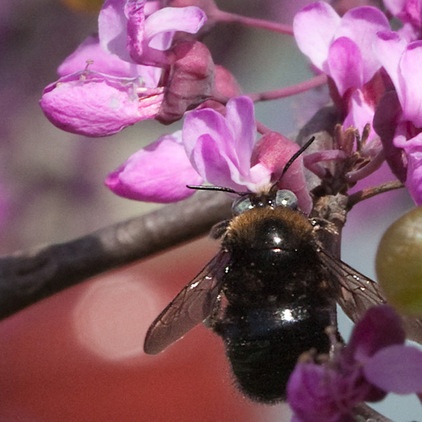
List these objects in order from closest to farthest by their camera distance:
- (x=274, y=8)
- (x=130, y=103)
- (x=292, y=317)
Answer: (x=292, y=317)
(x=130, y=103)
(x=274, y=8)

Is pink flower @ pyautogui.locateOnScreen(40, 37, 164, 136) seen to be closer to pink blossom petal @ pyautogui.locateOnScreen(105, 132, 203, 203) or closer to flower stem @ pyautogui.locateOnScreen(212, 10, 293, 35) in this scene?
pink blossom petal @ pyautogui.locateOnScreen(105, 132, 203, 203)

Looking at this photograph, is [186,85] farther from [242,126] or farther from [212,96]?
[242,126]

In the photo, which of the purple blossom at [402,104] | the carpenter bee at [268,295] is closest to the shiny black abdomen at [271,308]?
the carpenter bee at [268,295]

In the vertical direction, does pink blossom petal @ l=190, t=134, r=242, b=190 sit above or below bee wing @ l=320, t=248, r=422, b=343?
above

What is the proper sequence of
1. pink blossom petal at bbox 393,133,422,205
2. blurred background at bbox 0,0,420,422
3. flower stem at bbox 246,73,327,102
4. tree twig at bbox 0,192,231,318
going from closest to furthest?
pink blossom petal at bbox 393,133,422,205
flower stem at bbox 246,73,327,102
tree twig at bbox 0,192,231,318
blurred background at bbox 0,0,420,422

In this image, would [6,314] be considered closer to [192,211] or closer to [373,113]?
[192,211]

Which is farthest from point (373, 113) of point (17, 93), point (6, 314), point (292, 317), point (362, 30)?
point (17, 93)

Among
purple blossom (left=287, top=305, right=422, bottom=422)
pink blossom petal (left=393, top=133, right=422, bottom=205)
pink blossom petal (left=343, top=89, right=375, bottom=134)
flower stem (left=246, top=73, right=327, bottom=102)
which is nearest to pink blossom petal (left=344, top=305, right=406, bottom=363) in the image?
purple blossom (left=287, top=305, right=422, bottom=422)
